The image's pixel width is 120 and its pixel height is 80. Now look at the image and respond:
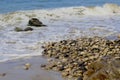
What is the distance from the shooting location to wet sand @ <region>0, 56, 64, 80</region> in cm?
640

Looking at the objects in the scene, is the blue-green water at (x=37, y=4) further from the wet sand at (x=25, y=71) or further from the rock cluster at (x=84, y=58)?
the wet sand at (x=25, y=71)

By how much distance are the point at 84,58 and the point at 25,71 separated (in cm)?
128

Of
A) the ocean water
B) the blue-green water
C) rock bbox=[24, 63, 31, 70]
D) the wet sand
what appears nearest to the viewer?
the wet sand

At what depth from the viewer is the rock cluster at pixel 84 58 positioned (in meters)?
4.79

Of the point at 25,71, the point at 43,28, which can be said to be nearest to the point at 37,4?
the point at 43,28

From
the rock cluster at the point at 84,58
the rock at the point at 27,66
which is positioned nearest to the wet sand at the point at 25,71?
the rock at the point at 27,66

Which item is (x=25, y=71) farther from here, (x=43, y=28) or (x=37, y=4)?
(x=37, y=4)

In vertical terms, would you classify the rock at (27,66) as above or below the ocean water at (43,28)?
above

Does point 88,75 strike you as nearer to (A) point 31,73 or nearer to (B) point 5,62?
(A) point 31,73

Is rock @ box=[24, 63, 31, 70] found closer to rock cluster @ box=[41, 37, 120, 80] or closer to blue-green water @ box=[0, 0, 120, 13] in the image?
rock cluster @ box=[41, 37, 120, 80]

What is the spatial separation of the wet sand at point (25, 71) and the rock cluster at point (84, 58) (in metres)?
0.20

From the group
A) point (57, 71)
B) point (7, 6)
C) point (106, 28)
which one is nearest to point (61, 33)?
point (106, 28)

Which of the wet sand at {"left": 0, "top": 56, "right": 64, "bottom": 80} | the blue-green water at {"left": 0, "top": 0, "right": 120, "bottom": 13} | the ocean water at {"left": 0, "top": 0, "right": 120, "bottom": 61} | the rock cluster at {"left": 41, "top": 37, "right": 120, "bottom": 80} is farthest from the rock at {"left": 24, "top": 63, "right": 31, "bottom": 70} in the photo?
the blue-green water at {"left": 0, "top": 0, "right": 120, "bottom": 13}

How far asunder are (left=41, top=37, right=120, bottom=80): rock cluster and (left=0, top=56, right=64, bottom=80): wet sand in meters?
0.20
